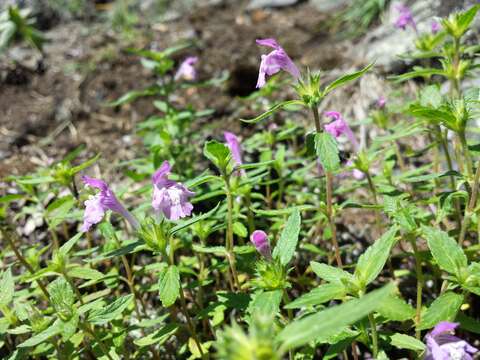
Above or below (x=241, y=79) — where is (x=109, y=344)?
below

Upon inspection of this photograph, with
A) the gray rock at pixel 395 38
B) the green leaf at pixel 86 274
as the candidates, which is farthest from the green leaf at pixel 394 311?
the gray rock at pixel 395 38

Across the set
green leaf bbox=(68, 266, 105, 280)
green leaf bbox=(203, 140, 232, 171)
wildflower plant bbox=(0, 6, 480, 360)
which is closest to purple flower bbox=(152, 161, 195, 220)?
wildflower plant bbox=(0, 6, 480, 360)

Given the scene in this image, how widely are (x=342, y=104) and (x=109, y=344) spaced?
3633 mm

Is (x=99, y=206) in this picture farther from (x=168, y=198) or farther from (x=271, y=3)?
(x=271, y=3)

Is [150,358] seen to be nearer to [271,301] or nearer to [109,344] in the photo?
[109,344]

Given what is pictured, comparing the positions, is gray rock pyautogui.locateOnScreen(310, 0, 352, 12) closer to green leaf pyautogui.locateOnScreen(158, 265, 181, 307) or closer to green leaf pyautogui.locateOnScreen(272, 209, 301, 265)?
green leaf pyautogui.locateOnScreen(272, 209, 301, 265)

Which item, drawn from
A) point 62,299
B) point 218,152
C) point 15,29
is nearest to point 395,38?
point 218,152

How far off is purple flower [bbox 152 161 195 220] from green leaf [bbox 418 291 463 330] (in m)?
1.10

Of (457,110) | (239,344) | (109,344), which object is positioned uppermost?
(457,110)

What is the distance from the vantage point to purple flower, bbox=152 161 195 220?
6.99ft

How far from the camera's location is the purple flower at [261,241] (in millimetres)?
1945

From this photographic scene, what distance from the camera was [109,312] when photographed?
2.18m

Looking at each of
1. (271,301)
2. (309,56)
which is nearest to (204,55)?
(309,56)

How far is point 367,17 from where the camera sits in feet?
21.2
